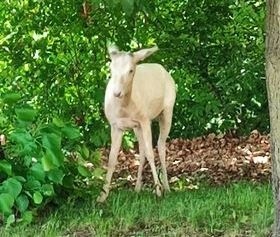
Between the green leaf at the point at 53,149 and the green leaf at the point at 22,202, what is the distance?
1.06 feet

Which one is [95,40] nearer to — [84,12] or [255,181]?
[84,12]

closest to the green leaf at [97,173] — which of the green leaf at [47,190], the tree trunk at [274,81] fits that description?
the green leaf at [47,190]

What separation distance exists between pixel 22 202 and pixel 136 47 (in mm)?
4283

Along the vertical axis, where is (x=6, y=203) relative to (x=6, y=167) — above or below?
below

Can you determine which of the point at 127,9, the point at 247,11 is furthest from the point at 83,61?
the point at 127,9

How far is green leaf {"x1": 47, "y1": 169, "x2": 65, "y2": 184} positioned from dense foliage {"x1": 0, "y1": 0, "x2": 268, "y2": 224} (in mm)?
1702

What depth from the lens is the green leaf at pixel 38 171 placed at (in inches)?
241

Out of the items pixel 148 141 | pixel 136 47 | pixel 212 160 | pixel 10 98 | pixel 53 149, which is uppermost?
pixel 136 47

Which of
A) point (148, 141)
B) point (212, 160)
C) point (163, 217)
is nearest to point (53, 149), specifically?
point (163, 217)

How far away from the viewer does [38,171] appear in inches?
241

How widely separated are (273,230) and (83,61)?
516cm

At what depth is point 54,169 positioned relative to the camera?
20.0 feet

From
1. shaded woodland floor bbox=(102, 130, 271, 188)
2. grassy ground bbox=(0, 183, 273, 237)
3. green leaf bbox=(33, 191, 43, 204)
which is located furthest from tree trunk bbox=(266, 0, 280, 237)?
shaded woodland floor bbox=(102, 130, 271, 188)

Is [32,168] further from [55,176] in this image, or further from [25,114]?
[25,114]
